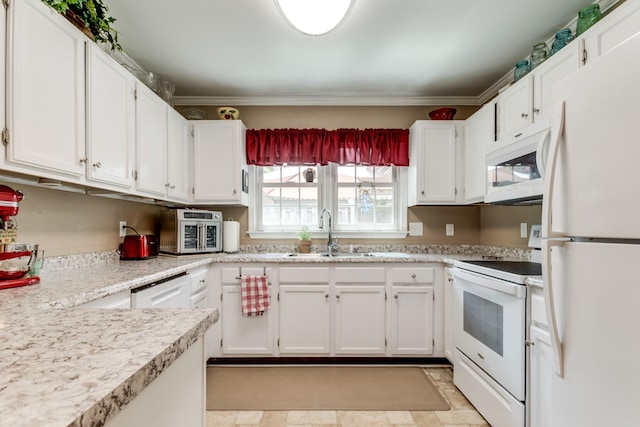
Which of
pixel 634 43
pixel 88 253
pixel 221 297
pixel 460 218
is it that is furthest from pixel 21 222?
pixel 460 218

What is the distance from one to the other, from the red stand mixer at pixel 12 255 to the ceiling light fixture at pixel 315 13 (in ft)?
4.93

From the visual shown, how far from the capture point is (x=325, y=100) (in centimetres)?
308

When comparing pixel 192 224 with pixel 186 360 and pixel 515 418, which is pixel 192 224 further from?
pixel 515 418

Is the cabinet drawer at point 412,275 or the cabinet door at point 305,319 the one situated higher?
the cabinet drawer at point 412,275

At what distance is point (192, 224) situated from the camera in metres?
2.61

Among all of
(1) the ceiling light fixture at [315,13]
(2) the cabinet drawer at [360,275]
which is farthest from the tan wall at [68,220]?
(2) the cabinet drawer at [360,275]

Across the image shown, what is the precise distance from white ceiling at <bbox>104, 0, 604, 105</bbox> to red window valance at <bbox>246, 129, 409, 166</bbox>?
14.3 inches

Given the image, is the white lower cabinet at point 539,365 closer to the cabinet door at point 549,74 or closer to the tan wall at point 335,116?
the cabinet door at point 549,74

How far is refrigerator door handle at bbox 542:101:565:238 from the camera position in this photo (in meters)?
1.02

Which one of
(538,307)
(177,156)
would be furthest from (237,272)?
(538,307)

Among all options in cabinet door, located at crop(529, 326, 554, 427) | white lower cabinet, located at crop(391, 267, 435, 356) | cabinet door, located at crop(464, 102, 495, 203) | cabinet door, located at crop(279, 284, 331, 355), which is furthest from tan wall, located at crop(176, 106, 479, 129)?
cabinet door, located at crop(529, 326, 554, 427)

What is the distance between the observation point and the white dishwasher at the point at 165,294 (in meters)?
1.56

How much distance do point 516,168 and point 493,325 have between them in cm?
95

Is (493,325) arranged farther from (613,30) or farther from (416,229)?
(613,30)
